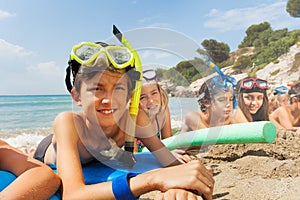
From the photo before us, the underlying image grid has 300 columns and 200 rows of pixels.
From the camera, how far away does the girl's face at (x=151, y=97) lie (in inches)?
123

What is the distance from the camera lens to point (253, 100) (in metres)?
6.14

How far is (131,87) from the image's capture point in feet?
6.23

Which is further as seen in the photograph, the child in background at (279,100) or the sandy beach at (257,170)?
the child in background at (279,100)

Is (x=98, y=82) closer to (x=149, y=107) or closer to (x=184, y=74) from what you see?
(x=184, y=74)

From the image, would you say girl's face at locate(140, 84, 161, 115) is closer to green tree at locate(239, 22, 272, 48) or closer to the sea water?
the sea water

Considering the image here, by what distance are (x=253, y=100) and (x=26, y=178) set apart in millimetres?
5475

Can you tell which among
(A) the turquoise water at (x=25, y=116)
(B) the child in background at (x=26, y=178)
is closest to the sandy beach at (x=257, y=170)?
(B) the child in background at (x=26, y=178)

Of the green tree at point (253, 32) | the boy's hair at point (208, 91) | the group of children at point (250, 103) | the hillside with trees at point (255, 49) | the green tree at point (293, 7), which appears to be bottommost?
the group of children at point (250, 103)

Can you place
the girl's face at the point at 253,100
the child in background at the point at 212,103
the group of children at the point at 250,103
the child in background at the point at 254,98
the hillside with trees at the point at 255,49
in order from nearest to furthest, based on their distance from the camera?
the child in background at the point at 212,103, the group of children at the point at 250,103, the child in background at the point at 254,98, the girl's face at the point at 253,100, the hillside with trees at the point at 255,49

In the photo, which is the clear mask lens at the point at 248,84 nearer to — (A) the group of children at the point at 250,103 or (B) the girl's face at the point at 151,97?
(A) the group of children at the point at 250,103

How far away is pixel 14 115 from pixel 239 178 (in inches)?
860

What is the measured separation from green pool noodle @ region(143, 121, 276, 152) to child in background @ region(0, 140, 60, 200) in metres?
1.54

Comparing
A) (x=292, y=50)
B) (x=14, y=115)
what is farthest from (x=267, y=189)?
(x=292, y=50)

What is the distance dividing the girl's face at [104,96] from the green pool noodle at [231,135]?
1.14 m
